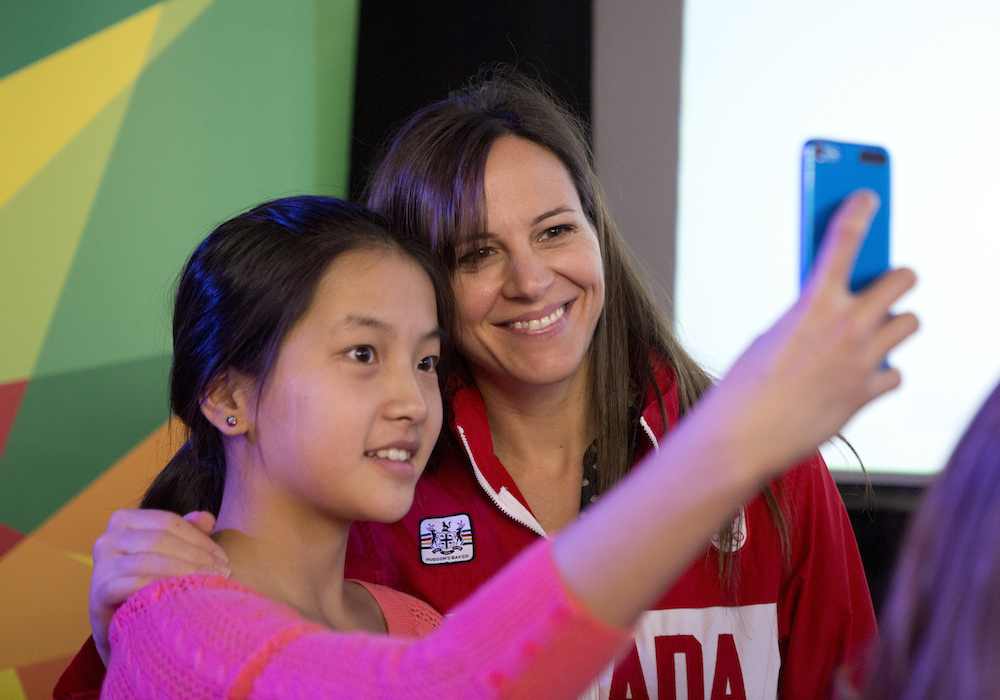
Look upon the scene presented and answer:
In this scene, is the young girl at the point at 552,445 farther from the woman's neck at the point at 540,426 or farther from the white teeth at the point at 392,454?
the white teeth at the point at 392,454

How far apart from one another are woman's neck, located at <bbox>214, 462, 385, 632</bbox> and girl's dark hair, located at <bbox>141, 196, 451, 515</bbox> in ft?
0.43

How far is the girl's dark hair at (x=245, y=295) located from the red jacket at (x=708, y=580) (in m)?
0.28

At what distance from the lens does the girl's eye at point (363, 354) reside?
4.17 ft

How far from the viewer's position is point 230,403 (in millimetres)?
1354

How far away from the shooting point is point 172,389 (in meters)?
1.46

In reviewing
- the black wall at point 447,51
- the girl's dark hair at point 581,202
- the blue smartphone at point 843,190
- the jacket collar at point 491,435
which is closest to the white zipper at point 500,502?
the jacket collar at point 491,435

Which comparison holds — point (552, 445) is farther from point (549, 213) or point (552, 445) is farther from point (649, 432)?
point (549, 213)

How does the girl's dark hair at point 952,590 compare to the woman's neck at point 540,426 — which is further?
the woman's neck at point 540,426

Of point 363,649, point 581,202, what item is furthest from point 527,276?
point 363,649

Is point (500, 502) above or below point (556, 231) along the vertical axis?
below

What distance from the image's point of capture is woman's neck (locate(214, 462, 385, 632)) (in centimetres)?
129

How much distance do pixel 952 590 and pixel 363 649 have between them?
40 cm

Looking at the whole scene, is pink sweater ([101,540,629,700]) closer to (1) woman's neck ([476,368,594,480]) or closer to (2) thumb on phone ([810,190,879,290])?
(2) thumb on phone ([810,190,879,290])

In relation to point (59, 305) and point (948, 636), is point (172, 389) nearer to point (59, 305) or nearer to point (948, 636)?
point (948, 636)
